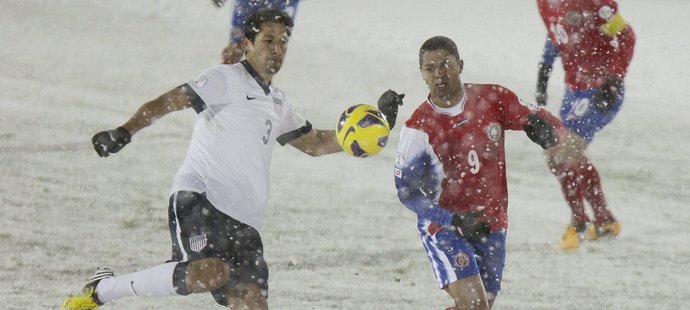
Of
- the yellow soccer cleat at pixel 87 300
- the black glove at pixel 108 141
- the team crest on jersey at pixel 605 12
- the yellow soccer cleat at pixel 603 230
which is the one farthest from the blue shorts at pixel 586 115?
the black glove at pixel 108 141

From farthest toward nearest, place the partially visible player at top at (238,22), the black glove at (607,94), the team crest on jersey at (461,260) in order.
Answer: the black glove at (607,94), the partially visible player at top at (238,22), the team crest on jersey at (461,260)

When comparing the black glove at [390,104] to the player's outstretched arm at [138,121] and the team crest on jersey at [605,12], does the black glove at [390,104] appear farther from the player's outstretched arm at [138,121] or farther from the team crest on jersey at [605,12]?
the team crest on jersey at [605,12]

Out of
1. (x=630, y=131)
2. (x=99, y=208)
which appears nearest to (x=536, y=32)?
(x=630, y=131)

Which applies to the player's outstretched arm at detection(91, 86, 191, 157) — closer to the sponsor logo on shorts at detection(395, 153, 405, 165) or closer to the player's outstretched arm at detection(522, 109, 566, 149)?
the sponsor logo on shorts at detection(395, 153, 405, 165)

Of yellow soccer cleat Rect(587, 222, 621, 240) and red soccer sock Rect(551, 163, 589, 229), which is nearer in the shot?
red soccer sock Rect(551, 163, 589, 229)

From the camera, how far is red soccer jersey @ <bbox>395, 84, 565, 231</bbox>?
572cm

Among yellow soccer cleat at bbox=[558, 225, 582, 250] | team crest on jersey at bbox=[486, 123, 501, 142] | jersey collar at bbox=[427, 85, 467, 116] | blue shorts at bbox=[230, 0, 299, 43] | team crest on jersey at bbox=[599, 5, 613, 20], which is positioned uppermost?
team crest on jersey at bbox=[599, 5, 613, 20]

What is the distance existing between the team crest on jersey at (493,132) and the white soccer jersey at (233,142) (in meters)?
1.08

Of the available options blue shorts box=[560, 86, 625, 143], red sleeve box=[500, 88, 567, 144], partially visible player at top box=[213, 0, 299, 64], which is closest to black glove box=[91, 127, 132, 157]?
red sleeve box=[500, 88, 567, 144]

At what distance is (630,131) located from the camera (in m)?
12.3

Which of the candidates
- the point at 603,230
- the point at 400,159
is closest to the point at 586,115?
Answer: the point at 603,230

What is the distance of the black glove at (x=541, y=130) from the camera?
573 cm

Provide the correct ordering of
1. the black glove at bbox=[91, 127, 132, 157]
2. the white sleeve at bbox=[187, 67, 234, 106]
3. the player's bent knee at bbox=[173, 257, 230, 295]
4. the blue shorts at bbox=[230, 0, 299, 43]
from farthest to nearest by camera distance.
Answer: the blue shorts at bbox=[230, 0, 299, 43] < the white sleeve at bbox=[187, 67, 234, 106] < the player's bent knee at bbox=[173, 257, 230, 295] < the black glove at bbox=[91, 127, 132, 157]

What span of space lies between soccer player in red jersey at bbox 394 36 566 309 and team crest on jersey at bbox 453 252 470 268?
0.21 feet
